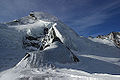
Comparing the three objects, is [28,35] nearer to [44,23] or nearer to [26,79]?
[44,23]

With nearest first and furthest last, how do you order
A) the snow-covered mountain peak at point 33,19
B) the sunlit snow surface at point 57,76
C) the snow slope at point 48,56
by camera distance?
the sunlit snow surface at point 57,76
the snow slope at point 48,56
the snow-covered mountain peak at point 33,19

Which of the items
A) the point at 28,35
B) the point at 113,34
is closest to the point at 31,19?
the point at 28,35

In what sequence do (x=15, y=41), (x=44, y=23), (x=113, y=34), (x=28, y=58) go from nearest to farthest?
1. (x=28, y=58)
2. (x=15, y=41)
3. (x=44, y=23)
4. (x=113, y=34)

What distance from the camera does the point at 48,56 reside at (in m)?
10.8

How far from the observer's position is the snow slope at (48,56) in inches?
255

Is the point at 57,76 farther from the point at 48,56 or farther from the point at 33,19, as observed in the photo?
the point at 33,19

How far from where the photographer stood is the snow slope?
6.48m

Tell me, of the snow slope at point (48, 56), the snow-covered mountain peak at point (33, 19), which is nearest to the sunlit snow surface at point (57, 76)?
the snow slope at point (48, 56)

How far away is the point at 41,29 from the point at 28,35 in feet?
14.2

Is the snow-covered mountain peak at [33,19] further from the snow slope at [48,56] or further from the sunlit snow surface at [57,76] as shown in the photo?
the sunlit snow surface at [57,76]

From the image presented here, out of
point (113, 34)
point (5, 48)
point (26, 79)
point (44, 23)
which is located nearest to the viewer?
point (26, 79)

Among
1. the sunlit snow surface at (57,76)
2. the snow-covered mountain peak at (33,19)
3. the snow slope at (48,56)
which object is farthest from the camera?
the snow-covered mountain peak at (33,19)

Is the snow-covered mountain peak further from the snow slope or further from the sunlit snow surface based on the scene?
the sunlit snow surface

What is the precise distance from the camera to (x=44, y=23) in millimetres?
29125
